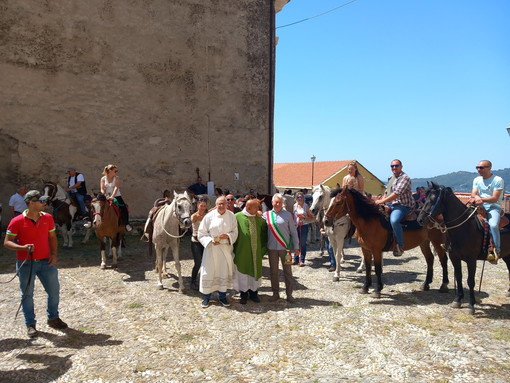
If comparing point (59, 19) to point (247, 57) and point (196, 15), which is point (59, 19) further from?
point (247, 57)

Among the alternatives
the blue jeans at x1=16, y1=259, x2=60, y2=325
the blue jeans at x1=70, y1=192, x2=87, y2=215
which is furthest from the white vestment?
the blue jeans at x1=70, y1=192, x2=87, y2=215

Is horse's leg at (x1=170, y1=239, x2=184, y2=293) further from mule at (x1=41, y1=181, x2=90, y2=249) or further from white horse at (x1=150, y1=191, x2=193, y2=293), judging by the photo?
mule at (x1=41, y1=181, x2=90, y2=249)

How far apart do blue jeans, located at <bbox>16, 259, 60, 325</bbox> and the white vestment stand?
248cm

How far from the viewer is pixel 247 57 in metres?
17.9

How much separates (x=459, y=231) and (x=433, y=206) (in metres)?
0.67

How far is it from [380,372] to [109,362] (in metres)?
3.48

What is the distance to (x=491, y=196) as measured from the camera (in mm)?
6820

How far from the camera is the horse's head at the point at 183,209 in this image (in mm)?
7367

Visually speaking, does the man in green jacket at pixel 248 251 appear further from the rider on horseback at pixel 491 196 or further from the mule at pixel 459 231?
the rider on horseback at pixel 491 196

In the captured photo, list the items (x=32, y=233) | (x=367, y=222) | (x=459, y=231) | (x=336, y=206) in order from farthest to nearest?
(x=367, y=222) → (x=336, y=206) → (x=459, y=231) → (x=32, y=233)

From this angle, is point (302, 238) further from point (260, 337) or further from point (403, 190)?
point (260, 337)

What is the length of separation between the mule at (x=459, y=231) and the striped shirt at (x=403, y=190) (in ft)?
2.59

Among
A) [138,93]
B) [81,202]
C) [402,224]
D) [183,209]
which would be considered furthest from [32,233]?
[138,93]

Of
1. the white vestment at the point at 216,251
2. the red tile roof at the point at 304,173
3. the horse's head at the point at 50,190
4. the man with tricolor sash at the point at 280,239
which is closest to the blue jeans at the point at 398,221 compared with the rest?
the man with tricolor sash at the point at 280,239
